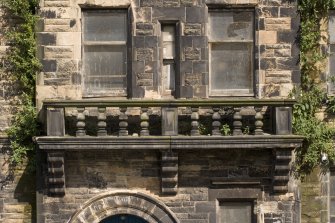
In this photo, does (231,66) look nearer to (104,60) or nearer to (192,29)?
(192,29)

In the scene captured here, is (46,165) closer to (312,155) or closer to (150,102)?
(150,102)

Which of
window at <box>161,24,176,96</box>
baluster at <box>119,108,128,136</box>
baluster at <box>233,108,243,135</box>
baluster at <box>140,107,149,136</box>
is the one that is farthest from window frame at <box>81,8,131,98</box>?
baluster at <box>233,108,243,135</box>

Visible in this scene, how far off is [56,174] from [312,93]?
4912 mm

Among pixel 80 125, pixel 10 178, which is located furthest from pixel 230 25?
pixel 10 178

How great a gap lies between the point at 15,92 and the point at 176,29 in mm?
→ 3217

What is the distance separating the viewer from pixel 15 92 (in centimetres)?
1408

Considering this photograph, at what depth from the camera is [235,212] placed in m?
13.8

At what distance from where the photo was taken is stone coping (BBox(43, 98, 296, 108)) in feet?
43.1

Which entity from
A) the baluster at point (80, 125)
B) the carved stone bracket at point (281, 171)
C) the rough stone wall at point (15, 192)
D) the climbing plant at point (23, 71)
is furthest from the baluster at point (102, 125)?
the carved stone bracket at point (281, 171)

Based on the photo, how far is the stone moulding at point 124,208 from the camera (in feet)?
44.4

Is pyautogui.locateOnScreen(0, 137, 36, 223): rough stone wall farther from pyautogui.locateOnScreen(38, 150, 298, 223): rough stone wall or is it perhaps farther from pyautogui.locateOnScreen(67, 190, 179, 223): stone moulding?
pyautogui.locateOnScreen(67, 190, 179, 223): stone moulding

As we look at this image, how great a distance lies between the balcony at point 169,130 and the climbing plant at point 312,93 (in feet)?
2.20

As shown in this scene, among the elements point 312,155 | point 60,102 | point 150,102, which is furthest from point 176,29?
point 312,155

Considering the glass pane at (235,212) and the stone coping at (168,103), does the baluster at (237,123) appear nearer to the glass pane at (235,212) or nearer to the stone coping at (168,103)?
the stone coping at (168,103)
